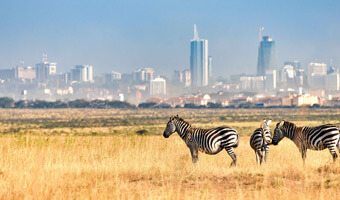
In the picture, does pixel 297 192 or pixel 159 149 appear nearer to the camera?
pixel 297 192

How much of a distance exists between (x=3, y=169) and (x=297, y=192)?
6.44 m

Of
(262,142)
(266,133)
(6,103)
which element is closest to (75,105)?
(6,103)

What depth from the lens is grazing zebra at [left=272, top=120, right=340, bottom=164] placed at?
1586cm

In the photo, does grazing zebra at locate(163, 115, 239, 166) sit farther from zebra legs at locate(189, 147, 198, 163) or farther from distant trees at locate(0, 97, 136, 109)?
distant trees at locate(0, 97, 136, 109)

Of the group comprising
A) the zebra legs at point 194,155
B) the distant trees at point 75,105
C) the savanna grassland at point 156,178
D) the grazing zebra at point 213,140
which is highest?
the distant trees at point 75,105

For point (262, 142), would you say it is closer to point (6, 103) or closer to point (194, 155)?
point (194, 155)

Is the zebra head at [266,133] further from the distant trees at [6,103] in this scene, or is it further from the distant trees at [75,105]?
the distant trees at [6,103]

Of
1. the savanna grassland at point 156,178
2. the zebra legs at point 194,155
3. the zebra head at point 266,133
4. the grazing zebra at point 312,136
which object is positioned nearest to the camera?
the savanna grassland at point 156,178

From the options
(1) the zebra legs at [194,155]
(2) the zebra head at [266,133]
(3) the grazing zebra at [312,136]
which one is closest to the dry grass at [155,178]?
(1) the zebra legs at [194,155]

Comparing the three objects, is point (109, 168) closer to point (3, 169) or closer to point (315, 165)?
point (3, 169)

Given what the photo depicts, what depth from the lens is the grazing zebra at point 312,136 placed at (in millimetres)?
15859

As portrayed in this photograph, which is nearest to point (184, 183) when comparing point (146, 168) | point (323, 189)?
point (146, 168)

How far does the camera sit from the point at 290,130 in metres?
16.8

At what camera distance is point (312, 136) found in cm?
1617
